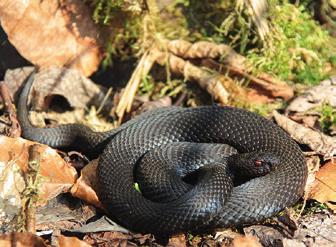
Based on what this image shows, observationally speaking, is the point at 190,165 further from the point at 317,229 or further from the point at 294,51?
the point at 294,51

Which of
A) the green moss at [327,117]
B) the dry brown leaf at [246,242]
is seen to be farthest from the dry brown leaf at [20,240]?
the green moss at [327,117]

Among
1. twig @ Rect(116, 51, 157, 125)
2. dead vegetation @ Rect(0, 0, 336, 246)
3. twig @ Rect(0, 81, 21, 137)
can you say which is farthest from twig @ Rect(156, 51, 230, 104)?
twig @ Rect(0, 81, 21, 137)

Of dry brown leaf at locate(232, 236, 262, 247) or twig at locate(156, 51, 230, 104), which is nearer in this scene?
dry brown leaf at locate(232, 236, 262, 247)

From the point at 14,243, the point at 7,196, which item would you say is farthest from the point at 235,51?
the point at 14,243

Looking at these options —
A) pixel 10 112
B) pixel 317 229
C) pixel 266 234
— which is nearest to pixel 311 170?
pixel 317 229

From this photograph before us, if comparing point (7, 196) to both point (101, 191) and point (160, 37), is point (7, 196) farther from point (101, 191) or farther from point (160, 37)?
point (160, 37)

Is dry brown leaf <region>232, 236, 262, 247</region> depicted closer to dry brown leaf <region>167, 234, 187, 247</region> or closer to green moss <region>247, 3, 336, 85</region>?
dry brown leaf <region>167, 234, 187, 247</region>
